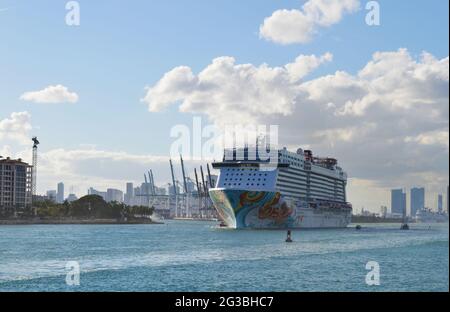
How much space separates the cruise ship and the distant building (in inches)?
3294

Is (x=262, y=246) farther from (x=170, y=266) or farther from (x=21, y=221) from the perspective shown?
(x=21, y=221)

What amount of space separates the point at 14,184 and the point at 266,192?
99427 millimetres

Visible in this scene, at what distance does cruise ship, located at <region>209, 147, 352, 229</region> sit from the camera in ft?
284

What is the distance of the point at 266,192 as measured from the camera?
87.2 meters

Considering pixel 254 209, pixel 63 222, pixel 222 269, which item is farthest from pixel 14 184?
pixel 222 269

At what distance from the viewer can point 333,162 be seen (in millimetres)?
127938

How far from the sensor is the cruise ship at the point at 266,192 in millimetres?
86562

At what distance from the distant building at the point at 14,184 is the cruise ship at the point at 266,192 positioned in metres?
83.7
